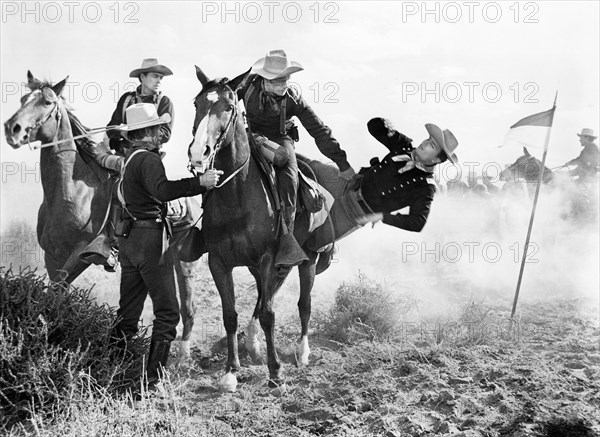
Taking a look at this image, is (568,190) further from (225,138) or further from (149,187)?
(149,187)

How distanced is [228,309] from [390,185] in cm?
215

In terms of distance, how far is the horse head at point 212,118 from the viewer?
612cm

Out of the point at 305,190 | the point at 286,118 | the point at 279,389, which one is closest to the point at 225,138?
the point at 286,118

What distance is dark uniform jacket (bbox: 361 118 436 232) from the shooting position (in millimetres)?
7293

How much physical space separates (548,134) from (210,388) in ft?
19.2

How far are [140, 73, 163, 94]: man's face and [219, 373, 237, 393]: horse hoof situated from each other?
360 cm

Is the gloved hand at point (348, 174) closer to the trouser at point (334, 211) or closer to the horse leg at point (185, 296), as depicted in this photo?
the trouser at point (334, 211)

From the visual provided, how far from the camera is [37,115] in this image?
786cm

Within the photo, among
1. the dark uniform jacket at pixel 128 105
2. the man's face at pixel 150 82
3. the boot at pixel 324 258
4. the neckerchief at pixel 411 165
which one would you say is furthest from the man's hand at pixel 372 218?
the man's face at pixel 150 82

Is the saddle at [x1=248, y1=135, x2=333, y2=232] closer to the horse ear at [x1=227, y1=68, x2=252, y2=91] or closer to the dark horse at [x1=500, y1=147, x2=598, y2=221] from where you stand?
the horse ear at [x1=227, y1=68, x2=252, y2=91]

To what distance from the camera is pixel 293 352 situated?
8680 millimetres

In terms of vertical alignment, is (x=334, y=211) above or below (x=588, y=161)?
below

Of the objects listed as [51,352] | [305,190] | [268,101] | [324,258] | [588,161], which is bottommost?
[51,352]

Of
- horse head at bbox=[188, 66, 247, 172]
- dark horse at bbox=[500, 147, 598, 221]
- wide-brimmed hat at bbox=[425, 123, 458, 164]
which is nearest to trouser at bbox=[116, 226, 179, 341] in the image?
horse head at bbox=[188, 66, 247, 172]
